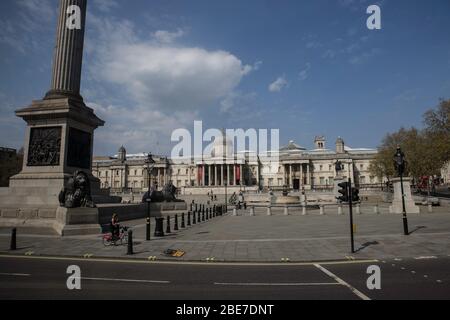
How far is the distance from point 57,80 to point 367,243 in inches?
911

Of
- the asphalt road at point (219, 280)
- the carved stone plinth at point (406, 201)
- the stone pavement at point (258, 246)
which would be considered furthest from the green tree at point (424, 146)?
the asphalt road at point (219, 280)

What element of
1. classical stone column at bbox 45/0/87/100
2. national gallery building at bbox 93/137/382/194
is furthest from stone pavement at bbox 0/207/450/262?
national gallery building at bbox 93/137/382/194

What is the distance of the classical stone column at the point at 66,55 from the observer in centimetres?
2184

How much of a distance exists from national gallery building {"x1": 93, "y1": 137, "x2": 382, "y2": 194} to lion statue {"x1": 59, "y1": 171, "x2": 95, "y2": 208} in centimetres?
9607

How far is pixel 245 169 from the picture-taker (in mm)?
124250

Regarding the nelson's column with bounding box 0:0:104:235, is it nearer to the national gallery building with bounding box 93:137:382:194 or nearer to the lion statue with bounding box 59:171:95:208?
the lion statue with bounding box 59:171:95:208

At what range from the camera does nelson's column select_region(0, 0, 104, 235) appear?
671 inches

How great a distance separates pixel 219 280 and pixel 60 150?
54.6 feet

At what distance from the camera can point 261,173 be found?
130 m

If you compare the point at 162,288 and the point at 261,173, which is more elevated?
the point at 261,173
